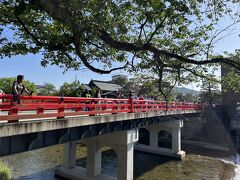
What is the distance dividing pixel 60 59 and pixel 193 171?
18.8 meters

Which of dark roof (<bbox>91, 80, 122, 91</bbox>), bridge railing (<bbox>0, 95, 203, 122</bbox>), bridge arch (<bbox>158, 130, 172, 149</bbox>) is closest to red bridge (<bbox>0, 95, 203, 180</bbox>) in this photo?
bridge railing (<bbox>0, 95, 203, 122</bbox>)

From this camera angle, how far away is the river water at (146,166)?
20812 millimetres

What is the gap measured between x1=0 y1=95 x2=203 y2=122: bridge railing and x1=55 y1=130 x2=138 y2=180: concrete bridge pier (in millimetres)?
2201

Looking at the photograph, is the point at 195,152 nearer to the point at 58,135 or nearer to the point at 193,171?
the point at 193,171

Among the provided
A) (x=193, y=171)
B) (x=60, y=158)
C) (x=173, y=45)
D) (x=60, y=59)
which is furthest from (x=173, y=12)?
(x=60, y=158)

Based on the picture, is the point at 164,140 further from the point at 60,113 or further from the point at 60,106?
the point at 60,106

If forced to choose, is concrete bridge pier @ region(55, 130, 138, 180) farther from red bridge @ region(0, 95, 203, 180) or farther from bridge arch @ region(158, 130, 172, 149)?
bridge arch @ region(158, 130, 172, 149)

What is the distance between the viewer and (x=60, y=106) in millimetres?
9922

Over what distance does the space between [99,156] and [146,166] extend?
6.80 m

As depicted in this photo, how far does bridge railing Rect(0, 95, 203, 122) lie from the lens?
8023 mm

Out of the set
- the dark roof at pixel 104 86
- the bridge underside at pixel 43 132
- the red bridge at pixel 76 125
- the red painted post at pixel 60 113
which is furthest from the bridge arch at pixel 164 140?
the red painted post at pixel 60 113

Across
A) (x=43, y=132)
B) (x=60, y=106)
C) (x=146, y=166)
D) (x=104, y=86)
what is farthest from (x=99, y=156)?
(x=104, y=86)

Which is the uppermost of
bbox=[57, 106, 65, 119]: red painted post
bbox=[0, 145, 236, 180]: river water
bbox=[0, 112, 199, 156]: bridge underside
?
bbox=[57, 106, 65, 119]: red painted post

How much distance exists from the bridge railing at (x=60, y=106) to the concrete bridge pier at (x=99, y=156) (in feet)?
7.22
